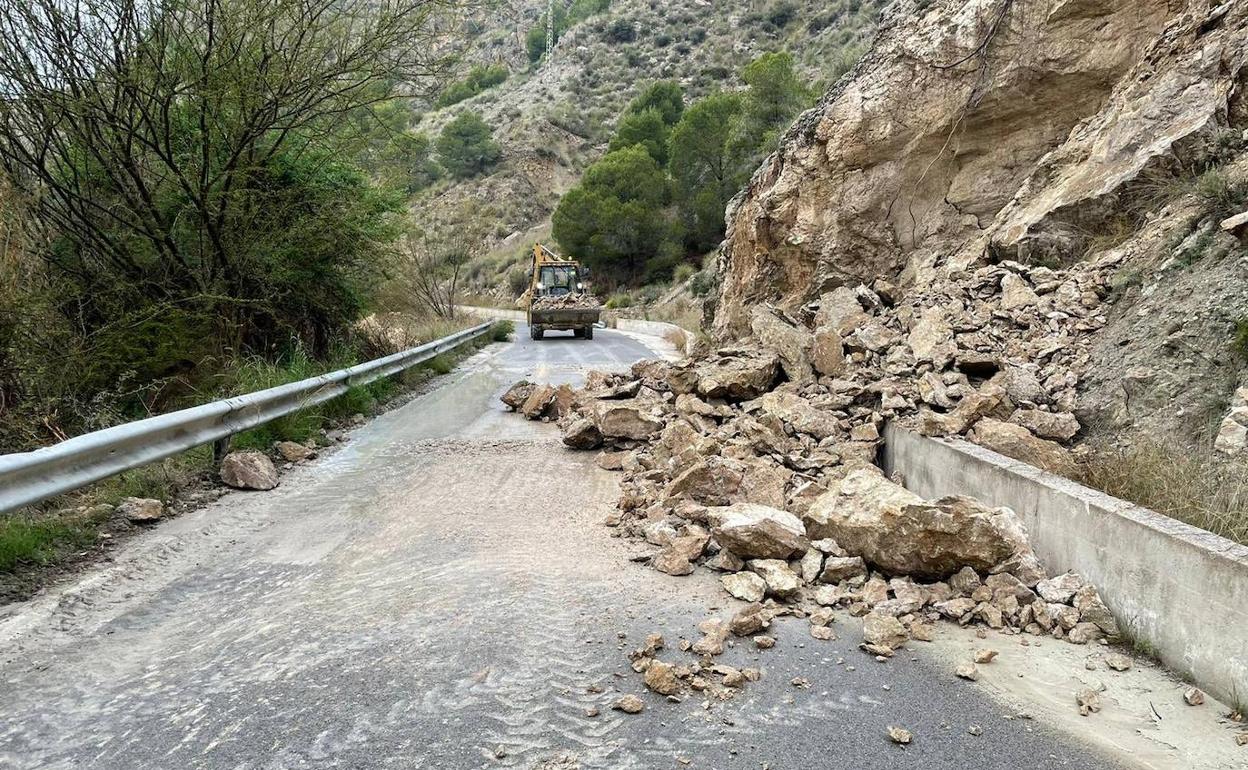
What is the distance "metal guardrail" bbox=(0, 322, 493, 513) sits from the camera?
157 inches

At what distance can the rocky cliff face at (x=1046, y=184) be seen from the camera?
5387 millimetres

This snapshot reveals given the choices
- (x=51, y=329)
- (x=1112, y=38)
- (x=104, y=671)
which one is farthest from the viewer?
(x=1112, y=38)

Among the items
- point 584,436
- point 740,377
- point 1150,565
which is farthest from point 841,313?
point 1150,565

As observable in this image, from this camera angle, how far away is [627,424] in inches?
309

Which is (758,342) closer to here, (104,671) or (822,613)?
(822,613)

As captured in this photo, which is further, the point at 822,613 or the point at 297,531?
the point at 297,531

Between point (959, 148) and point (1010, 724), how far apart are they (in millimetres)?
8910

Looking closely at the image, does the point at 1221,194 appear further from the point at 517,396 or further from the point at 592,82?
the point at 592,82

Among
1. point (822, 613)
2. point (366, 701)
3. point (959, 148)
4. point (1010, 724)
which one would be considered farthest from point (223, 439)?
point (959, 148)

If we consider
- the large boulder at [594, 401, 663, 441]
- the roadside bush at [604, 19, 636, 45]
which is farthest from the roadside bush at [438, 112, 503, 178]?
the large boulder at [594, 401, 663, 441]

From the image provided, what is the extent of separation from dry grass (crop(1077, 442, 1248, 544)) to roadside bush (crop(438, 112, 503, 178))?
76.7 metres

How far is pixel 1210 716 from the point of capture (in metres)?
2.76

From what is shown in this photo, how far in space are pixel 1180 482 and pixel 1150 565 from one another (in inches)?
33.7

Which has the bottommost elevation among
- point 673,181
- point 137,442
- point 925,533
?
point 925,533
